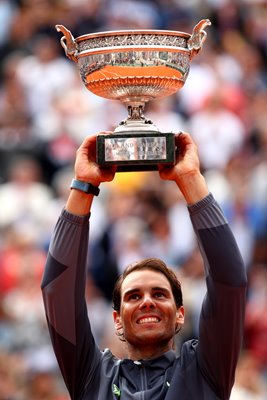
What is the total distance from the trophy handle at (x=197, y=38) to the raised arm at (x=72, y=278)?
49 centimetres

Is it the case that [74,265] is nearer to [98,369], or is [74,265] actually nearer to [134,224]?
[98,369]

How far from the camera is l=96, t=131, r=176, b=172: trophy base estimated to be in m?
4.80

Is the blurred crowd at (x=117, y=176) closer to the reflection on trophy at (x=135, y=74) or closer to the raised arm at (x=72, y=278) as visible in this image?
the raised arm at (x=72, y=278)

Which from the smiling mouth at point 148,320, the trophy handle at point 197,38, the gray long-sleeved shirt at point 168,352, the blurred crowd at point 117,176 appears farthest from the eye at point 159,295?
the blurred crowd at point 117,176

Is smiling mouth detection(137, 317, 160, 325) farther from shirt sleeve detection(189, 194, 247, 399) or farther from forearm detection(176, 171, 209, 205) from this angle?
forearm detection(176, 171, 209, 205)

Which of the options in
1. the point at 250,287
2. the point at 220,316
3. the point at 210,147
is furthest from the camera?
the point at 210,147

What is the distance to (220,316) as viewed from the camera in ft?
15.5

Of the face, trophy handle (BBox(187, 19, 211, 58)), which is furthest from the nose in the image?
trophy handle (BBox(187, 19, 211, 58))

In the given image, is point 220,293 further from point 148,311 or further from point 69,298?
point 69,298

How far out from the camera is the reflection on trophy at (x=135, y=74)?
481cm

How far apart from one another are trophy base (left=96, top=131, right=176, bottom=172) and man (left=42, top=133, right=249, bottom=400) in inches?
2.1

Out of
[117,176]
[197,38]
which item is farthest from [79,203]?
[117,176]

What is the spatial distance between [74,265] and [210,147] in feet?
20.7

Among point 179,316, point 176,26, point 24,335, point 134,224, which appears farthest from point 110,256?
point 179,316
